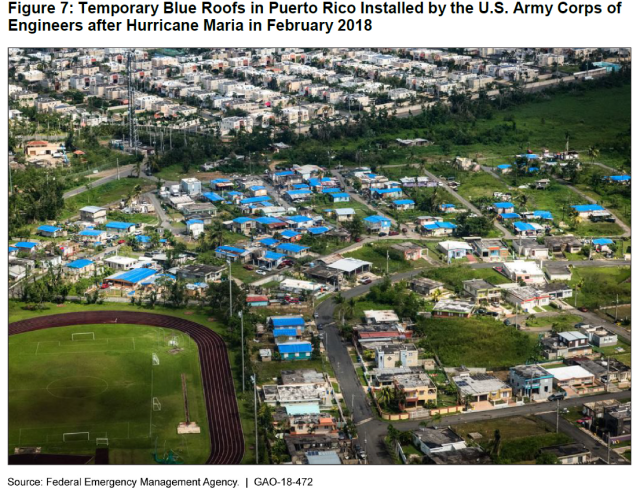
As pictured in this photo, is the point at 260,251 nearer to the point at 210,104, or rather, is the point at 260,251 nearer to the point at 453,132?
the point at 453,132

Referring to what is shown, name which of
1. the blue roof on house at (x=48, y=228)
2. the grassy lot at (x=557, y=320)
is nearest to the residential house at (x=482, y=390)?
the grassy lot at (x=557, y=320)

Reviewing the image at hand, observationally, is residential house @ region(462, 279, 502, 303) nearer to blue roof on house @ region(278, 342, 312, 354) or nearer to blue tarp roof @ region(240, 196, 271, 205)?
blue roof on house @ region(278, 342, 312, 354)

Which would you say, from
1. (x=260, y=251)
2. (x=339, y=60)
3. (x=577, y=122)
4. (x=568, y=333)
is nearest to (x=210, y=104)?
(x=339, y=60)

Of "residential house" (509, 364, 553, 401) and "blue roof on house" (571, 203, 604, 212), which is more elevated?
"blue roof on house" (571, 203, 604, 212)

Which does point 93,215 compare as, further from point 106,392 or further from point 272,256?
point 106,392

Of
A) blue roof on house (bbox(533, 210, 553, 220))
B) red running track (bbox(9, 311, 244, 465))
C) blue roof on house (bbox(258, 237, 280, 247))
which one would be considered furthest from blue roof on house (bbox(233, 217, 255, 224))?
blue roof on house (bbox(533, 210, 553, 220))

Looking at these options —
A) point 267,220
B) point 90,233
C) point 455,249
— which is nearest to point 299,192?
point 267,220
